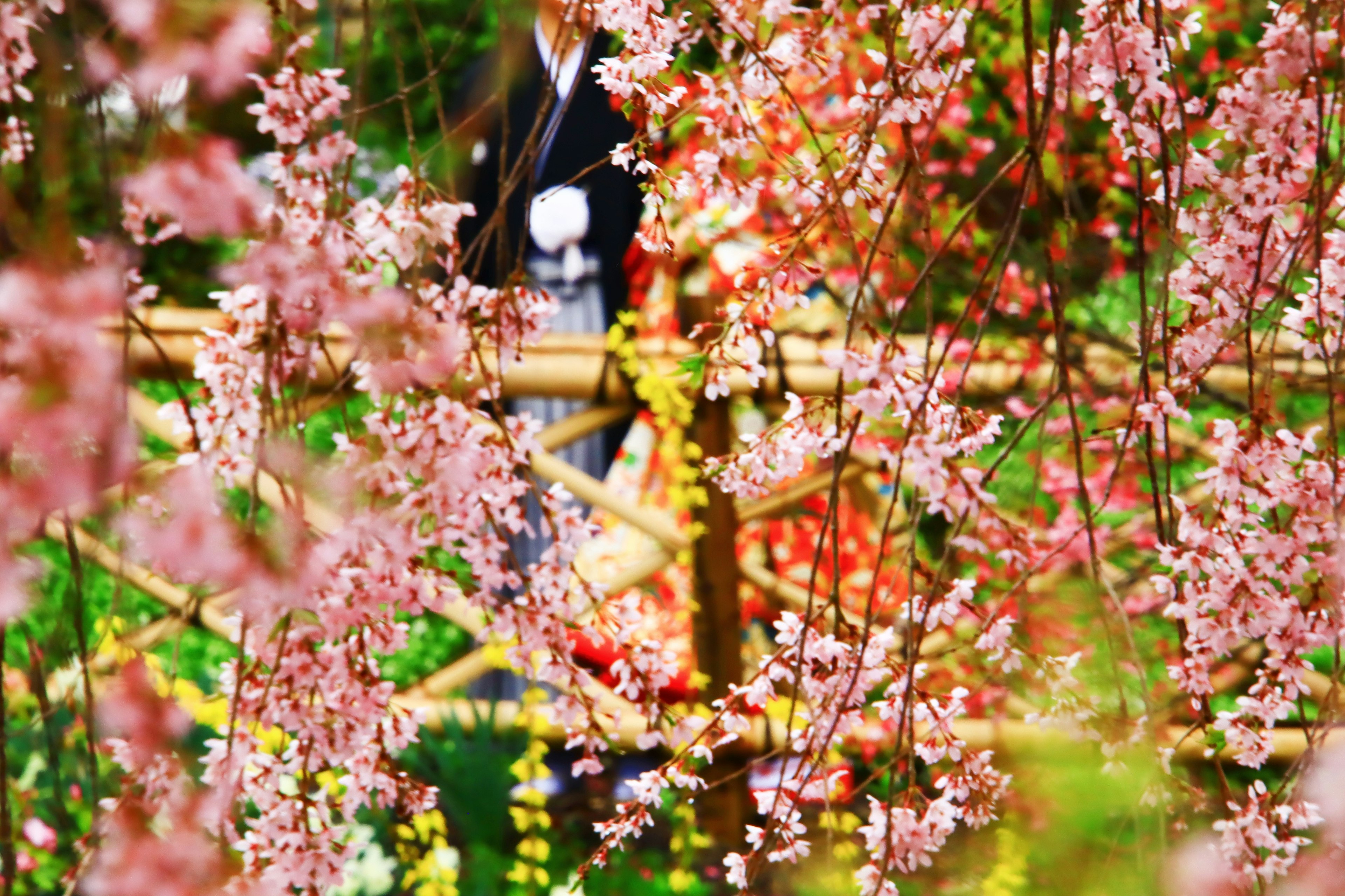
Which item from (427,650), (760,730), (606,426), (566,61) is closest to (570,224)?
(606,426)

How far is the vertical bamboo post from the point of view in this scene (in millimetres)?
2094

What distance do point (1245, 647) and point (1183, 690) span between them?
140cm

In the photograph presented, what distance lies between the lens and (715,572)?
212 centimetres

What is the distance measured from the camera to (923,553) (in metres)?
2.73

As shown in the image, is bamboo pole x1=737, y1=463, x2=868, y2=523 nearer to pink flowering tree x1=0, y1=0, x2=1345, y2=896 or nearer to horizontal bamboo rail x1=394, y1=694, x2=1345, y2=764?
horizontal bamboo rail x1=394, y1=694, x2=1345, y2=764

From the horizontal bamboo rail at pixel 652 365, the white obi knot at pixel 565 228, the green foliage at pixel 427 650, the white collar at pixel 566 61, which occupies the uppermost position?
the white collar at pixel 566 61

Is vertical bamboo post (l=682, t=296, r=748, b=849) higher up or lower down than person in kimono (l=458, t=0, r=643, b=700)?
lower down

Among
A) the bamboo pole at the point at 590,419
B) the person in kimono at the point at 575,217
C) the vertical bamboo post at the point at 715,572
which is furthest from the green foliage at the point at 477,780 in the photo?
the person in kimono at the point at 575,217

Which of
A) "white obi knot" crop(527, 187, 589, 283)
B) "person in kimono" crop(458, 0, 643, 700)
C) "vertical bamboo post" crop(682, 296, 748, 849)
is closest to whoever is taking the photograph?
"vertical bamboo post" crop(682, 296, 748, 849)

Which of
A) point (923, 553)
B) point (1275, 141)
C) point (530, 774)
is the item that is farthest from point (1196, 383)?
point (923, 553)

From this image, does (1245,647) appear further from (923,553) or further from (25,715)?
(25,715)

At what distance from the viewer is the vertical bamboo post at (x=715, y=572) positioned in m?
2.09

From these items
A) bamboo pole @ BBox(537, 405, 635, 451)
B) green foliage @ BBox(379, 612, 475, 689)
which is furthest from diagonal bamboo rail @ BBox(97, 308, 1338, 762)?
green foliage @ BBox(379, 612, 475, 689)

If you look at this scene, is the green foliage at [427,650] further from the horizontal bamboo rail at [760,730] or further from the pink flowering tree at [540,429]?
the pink flowering tree at [540,429]
